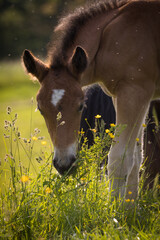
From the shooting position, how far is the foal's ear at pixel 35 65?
4039 millimetres

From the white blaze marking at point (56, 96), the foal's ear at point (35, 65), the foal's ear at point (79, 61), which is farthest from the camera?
the foal's ear at point (35, 65)

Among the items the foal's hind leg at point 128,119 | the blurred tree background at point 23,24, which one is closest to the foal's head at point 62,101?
the foal's hind leg at point 128,119

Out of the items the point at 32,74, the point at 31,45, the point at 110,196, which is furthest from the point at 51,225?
the point at 31,45

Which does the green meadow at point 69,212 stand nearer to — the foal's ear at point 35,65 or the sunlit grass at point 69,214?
the sunlit grass at point 69,214

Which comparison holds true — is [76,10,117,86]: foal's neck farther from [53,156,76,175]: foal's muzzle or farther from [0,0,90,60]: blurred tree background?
[0,0,90,60]: blurred tree background

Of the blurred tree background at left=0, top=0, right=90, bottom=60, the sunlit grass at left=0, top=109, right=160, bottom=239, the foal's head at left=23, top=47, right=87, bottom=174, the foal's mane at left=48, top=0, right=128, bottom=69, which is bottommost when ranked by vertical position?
the sunlit grass at left=0, top=109, right=160, bottom=239

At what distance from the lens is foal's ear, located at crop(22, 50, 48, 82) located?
4.04 meters

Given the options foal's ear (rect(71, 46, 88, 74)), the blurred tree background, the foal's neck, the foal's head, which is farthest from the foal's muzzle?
the blurred tree background

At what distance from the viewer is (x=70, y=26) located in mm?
4445

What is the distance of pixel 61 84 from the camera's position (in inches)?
150

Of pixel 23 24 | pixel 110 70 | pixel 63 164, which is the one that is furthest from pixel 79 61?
pixel 23 24

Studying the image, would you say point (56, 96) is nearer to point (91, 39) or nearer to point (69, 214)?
point (91, 39)

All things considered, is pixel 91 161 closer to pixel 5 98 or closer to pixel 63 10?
pixel 63 10

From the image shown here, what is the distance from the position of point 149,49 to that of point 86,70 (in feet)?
2.55
